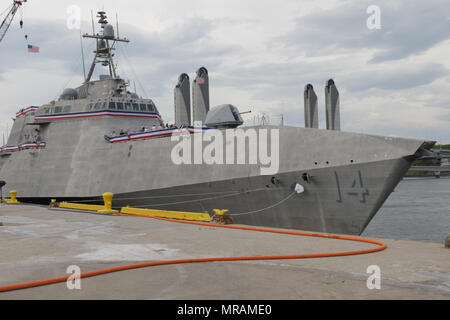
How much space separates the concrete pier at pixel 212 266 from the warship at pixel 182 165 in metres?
3.36

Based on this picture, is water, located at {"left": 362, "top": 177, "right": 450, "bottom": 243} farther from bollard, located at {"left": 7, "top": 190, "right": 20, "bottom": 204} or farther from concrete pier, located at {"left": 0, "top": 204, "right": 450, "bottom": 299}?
bollard, located at {"left": 7, "top": 190, "right": 20, "bottom": 204}

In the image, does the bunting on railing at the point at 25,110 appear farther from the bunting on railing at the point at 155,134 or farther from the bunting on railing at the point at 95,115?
the bunting on railing at the point at 155,134

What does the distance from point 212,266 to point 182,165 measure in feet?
33.7

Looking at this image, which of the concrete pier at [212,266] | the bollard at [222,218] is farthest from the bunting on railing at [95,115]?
the bollard at [222,218]

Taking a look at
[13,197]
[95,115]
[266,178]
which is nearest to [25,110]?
[13,197]

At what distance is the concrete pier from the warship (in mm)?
3361

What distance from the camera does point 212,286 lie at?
5.81m

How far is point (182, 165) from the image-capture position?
1716 cm

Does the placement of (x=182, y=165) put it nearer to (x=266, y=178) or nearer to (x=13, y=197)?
(x=266, y=178)

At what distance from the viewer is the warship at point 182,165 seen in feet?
42.7

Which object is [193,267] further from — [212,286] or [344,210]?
[344,210]

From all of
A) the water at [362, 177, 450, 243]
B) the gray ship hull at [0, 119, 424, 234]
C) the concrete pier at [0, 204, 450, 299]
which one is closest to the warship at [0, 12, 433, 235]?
the gray ship hull at [0, 119, 424, 234]

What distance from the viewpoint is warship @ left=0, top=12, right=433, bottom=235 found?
42.7ft
